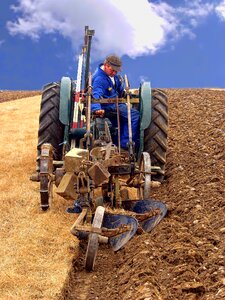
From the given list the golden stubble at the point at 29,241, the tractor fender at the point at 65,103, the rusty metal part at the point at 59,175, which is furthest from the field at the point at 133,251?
the tractor fender at the point at 65,103

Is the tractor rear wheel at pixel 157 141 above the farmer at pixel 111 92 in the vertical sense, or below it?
below

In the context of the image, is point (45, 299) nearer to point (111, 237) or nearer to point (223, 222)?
point (111, 237)

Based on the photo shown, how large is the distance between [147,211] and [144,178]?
0.68 m

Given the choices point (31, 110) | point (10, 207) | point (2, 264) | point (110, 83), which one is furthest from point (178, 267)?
point (31, 110)

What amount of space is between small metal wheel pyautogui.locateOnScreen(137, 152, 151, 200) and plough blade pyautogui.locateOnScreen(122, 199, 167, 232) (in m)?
0.29

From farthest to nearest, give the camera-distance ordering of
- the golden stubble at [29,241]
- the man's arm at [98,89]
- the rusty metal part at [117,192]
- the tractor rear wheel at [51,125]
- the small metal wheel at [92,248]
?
the tractor rear wheel at [51,125] → the man's arm at [98,89] → the rusty metal part at [117,192] → the small metal wheel at [92,248] → the golden stubble at [29,241]

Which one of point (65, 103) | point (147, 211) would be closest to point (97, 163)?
point (147, 211)

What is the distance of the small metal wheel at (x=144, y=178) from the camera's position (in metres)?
6.76

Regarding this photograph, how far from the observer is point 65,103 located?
26.0ft

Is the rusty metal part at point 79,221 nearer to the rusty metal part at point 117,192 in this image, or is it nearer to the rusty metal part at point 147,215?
the rusty metal part at point 147,215

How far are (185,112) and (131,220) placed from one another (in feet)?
38.0

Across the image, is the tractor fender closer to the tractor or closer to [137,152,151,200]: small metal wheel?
the tractor

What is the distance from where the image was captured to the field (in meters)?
4.66

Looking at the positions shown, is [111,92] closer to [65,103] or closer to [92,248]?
[65,103]
